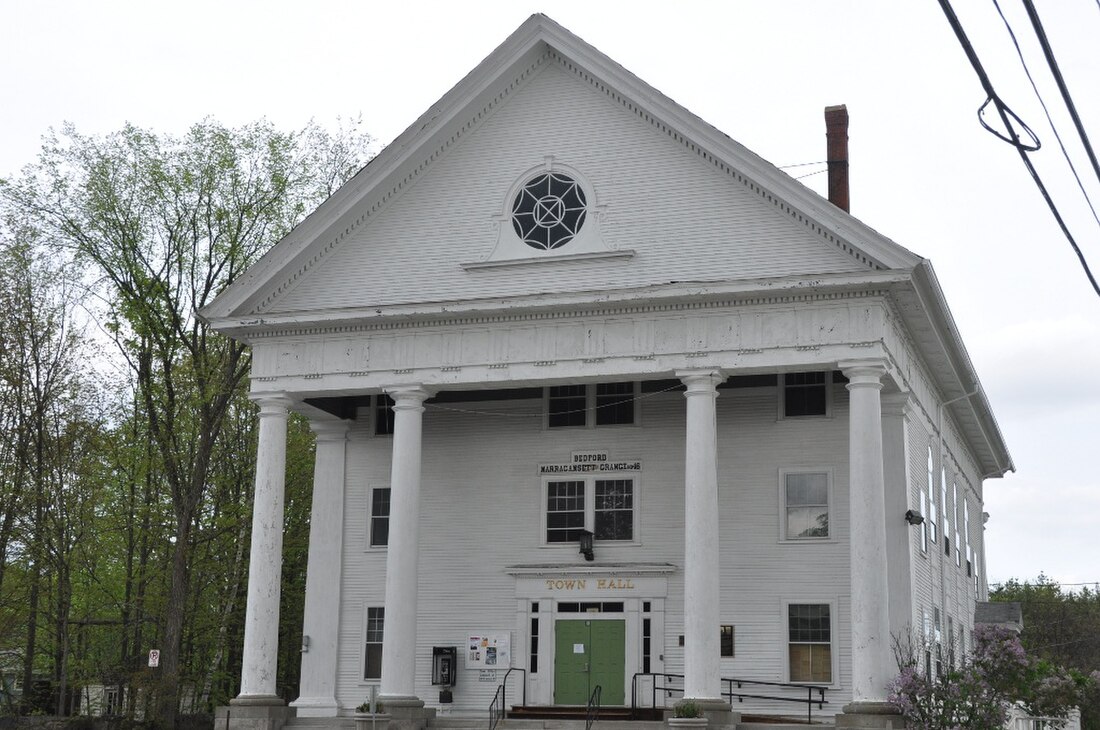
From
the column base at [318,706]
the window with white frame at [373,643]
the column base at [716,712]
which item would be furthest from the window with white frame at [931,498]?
the column base at [318,706]

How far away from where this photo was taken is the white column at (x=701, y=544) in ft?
78.3

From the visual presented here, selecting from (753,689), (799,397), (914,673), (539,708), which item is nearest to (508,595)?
(539,708)

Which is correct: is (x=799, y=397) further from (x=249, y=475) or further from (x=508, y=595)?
(x=249, y=475)

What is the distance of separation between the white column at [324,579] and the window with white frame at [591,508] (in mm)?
5079

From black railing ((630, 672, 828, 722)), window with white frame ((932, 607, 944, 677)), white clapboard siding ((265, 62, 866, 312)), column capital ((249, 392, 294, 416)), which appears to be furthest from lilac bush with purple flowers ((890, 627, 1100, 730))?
column capital ((249, 392, 294, 416))

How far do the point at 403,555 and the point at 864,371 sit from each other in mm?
9563

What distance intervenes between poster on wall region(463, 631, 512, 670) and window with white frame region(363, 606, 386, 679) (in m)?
2.12

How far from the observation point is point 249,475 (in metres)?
45.7

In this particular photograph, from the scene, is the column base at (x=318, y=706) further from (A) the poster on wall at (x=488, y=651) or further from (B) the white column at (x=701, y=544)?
(B) the white column at (x=701, y=544)

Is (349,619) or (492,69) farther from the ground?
(492,69)

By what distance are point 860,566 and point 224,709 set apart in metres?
12.6

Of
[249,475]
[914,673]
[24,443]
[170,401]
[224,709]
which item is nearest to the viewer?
[914,673]

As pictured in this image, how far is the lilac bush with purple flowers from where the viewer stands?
22.2 meters

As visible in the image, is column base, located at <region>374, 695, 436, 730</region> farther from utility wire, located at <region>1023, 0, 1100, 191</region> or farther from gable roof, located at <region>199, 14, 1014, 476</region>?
utility wire, located at <region>1023, 0, 1100, 191</region>
